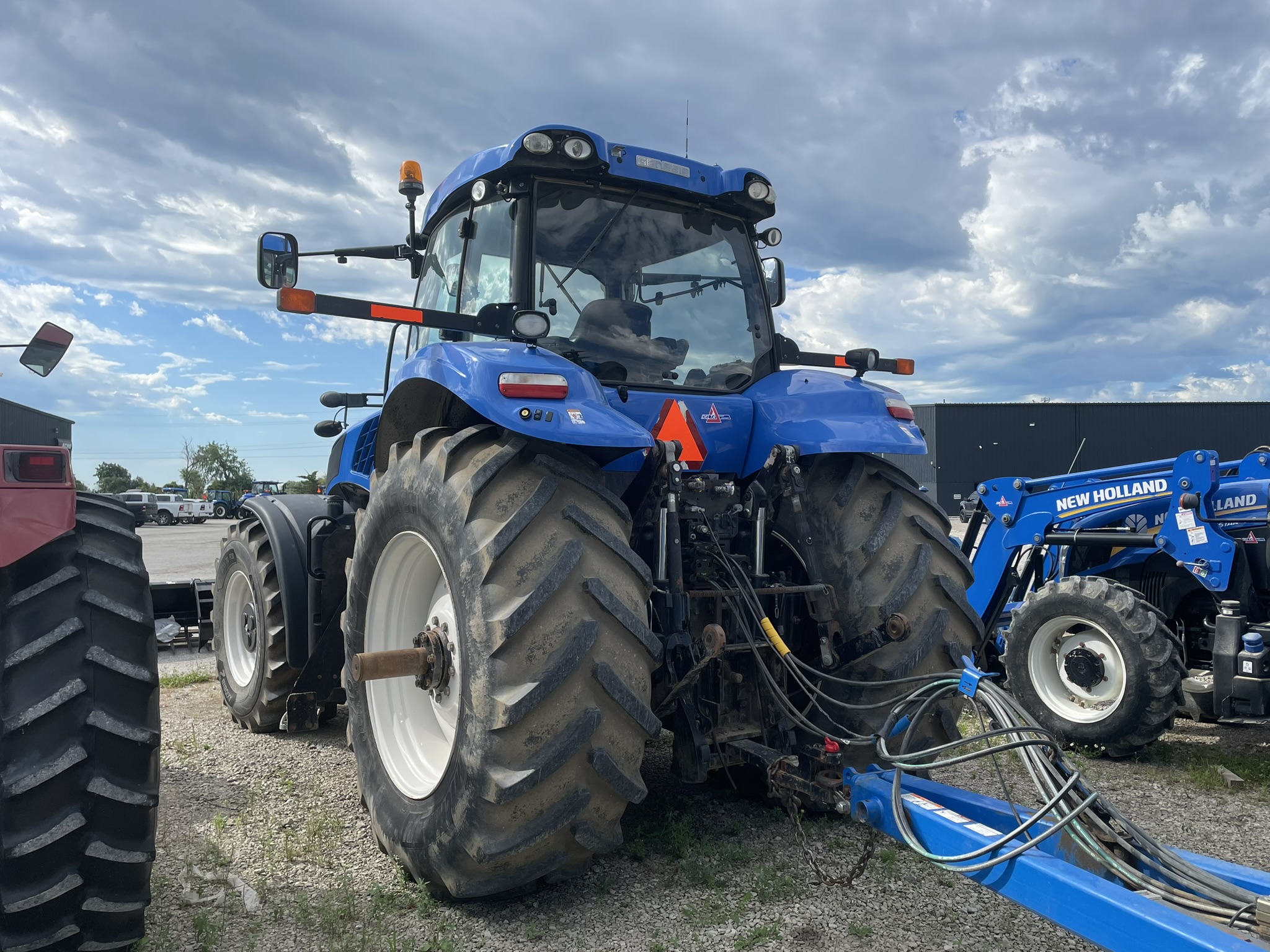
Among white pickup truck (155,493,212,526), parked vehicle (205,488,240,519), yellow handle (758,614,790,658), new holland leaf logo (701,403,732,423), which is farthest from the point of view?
parked vehicle (205,488,240,519)

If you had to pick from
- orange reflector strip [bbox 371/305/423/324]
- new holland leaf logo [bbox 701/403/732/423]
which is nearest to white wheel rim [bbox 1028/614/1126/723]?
new holland leaf logo [bbox 701/403/732/423]

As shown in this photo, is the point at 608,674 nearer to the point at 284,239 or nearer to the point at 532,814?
the point at 532,814

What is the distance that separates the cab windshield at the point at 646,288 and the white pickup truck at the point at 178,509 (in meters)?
43.3

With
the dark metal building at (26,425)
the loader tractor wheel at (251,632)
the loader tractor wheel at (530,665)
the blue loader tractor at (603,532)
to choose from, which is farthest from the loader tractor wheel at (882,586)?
the loader tractor wheel at (251,632)

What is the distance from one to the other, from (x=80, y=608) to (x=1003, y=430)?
114 ft

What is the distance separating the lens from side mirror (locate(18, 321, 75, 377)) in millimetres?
3406

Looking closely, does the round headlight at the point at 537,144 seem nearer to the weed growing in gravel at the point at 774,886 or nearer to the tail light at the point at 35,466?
the tail light at the point at 35,466

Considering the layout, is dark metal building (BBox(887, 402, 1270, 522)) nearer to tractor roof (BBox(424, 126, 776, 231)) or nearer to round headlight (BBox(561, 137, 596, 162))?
tractor roof (BBox(424, 126, 776, 231))

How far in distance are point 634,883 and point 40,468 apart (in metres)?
2.30

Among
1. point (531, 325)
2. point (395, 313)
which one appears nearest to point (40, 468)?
point (395, 313)

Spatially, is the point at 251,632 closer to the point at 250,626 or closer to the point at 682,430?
the point at 250,626

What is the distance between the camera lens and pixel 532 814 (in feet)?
8.69

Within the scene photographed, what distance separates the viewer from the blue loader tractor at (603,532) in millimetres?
2676

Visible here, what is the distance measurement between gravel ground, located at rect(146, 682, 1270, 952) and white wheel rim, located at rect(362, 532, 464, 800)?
0.36 metres
